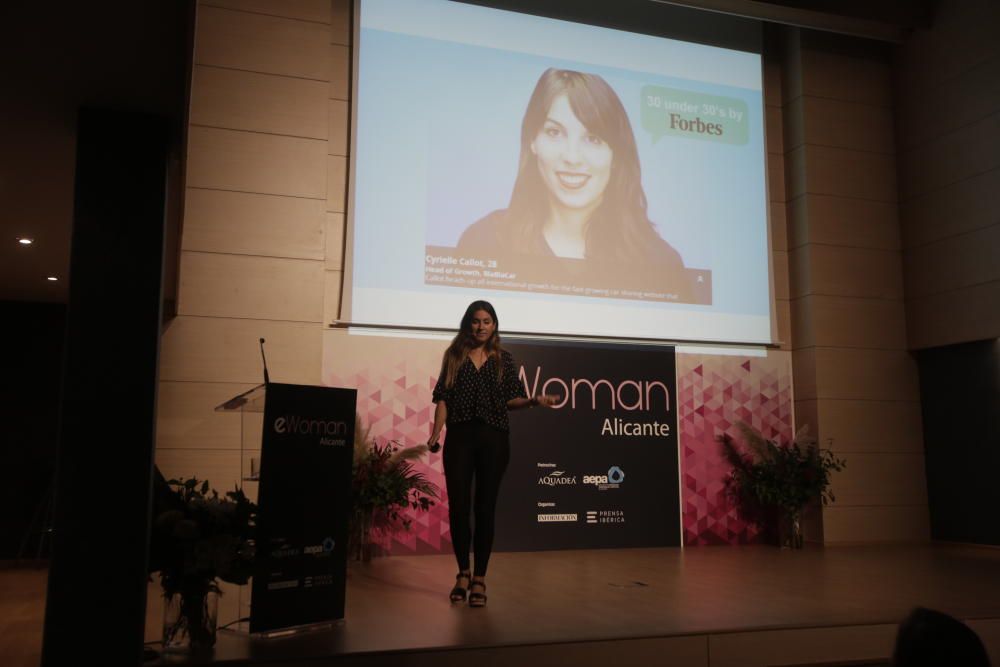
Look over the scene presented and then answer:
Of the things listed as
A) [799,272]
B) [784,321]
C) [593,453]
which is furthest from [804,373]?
[593,453]

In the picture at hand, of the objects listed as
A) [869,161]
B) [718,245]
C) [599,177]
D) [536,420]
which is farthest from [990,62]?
[536,420]

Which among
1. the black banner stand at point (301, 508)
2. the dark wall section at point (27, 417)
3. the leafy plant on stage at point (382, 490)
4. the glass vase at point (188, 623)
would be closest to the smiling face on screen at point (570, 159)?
the leafy plant on stage at point (382, 490)

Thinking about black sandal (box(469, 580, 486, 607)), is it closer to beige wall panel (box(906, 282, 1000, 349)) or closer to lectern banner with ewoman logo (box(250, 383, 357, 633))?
lectern banner with ewoman logo (box(250, 383, 357, 633))

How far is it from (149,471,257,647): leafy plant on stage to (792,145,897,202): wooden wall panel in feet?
19.9

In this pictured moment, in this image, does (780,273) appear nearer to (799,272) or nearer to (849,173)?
(799,272)

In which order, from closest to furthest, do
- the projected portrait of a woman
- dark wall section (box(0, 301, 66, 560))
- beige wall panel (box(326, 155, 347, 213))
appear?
1. beige wall panel (box(326, 155, 347, 213))
2. the projected portrait of a woman
3. dark wall section (box(0, 301, 66, 560))

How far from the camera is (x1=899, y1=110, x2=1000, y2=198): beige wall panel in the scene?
7.02m

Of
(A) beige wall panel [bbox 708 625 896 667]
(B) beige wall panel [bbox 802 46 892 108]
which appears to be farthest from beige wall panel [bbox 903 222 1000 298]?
(A) beige wall panel [bbox 708 625 896 667]

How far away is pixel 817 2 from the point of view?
7789 millimetres

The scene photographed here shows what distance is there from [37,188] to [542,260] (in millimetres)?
3539

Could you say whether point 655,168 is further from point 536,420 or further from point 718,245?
point 536,420

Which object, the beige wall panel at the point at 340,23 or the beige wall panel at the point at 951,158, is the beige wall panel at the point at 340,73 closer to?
the beige wall panel at the point at 340,23

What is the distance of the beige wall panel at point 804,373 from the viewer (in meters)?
7.29

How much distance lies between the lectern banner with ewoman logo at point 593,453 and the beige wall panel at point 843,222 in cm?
174
